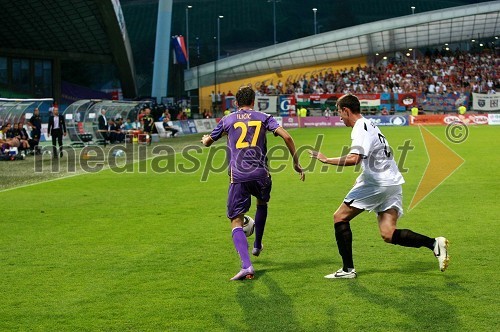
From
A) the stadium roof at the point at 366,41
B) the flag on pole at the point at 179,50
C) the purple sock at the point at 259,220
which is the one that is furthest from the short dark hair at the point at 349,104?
the stadium roof at the point at 366,41

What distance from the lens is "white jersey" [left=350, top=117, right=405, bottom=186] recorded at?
8.41 m

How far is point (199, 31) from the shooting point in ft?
351

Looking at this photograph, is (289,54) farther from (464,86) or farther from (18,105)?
(18,105)

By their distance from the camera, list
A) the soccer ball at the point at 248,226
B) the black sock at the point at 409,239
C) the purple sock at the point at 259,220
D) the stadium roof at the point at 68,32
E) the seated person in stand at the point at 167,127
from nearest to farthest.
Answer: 1. the black sock at the point at 409,239
2. the purple sock at the point at 259,220
3. the soccer ball at the point at 248,226
4. the seated person in stand at the point at 167,127
5. the stadium roof at the point at 68,32

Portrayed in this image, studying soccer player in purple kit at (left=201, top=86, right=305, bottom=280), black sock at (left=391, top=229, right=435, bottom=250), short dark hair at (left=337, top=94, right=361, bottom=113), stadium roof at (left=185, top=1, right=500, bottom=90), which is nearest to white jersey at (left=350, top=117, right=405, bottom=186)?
short dark hair at (left=337, top=94, right=361, bottom=113)

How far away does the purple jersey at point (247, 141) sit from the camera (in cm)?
910

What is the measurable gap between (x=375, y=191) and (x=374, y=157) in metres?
0.36

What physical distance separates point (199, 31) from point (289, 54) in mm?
25956

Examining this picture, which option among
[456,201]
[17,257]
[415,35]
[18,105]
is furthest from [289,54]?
→ [17,257]

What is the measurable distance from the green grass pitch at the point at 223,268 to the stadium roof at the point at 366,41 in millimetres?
64684

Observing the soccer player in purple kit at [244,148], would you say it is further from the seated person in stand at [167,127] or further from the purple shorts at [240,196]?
the seated person in stand at [167,127]

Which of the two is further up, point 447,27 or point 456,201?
point 447,27

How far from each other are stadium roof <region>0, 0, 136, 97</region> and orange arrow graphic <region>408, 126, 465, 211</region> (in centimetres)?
3224

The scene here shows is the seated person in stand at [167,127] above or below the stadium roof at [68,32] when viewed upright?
below
